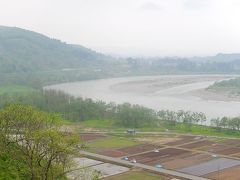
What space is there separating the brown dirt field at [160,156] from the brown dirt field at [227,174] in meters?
5.81

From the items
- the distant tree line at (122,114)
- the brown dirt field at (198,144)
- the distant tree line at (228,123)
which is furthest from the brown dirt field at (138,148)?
the distant tree line at (228,123)

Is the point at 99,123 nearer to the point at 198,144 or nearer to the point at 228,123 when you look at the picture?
the point at 228,123

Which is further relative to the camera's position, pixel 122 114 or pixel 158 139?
pixel 122 114

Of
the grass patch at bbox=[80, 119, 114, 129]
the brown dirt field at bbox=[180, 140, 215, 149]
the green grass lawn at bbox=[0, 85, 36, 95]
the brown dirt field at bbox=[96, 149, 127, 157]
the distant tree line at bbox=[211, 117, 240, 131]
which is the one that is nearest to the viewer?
the brown dirt field at bbox=[96, 149, 127, 157]

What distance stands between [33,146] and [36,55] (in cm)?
14142

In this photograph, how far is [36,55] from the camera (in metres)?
160

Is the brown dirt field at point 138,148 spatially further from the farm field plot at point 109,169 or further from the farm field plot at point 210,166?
the farm field plot at point 210,166

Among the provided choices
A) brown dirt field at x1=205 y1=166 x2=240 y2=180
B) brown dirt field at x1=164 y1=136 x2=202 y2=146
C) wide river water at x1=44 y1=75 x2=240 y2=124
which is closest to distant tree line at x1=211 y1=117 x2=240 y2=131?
brown dirt field at x1=164 y1=136 x2=202 y2=146

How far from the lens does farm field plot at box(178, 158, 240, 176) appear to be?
3422cm

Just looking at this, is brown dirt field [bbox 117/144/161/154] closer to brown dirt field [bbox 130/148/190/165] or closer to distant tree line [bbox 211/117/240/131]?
brown dirt field [bbox 130/148/190/165]

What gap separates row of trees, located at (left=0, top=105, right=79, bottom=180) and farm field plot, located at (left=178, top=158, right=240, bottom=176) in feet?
46.7

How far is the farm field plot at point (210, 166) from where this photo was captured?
112 ft

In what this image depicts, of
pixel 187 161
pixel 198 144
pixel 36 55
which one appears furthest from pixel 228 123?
pixel 36 55

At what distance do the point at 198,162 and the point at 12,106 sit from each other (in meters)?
18.4
